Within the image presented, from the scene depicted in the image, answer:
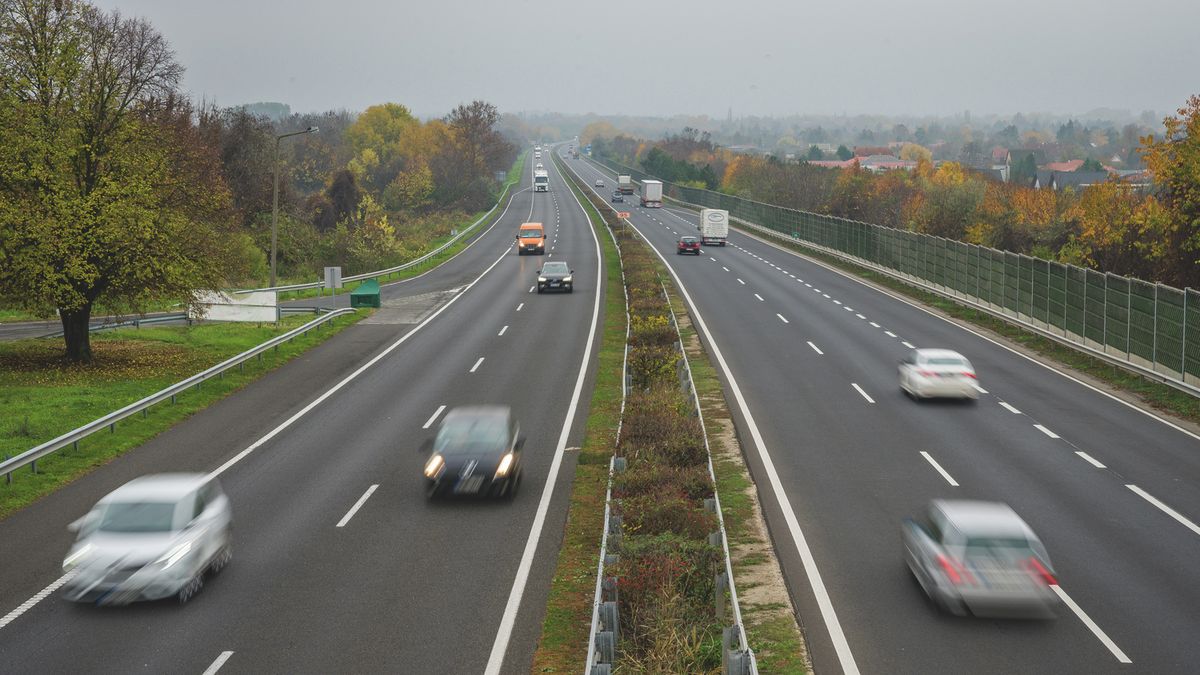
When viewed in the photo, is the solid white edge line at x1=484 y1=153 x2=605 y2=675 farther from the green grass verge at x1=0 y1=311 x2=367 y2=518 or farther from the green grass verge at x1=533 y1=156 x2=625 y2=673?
the green grass verge at x1=0 y1=311 x2=367 y2=518

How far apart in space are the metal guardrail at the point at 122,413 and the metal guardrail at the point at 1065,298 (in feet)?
86.7

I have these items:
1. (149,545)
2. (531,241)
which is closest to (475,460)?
(149,545)

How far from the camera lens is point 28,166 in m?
32.3

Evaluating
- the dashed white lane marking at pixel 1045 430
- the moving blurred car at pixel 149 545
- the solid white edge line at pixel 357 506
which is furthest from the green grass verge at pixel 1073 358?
the moving blurred car at pixel 149 545

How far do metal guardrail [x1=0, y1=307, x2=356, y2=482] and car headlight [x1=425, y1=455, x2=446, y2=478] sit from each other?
827 cm

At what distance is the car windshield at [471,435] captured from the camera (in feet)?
66.6

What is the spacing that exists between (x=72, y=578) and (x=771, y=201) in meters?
126

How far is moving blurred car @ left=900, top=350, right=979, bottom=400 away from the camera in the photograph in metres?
27.8

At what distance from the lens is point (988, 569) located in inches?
554

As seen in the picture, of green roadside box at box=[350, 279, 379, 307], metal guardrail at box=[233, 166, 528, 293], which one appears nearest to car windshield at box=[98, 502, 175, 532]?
metal guardrail at box=[233, 166, 528, 293]

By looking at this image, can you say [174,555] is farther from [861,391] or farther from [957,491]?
[861,391]

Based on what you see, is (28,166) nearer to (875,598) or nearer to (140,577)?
(140,577)

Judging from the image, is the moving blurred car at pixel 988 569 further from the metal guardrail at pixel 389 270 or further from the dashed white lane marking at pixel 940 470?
the metal guardrail at pixel 389 270

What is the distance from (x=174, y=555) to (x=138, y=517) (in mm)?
1071
